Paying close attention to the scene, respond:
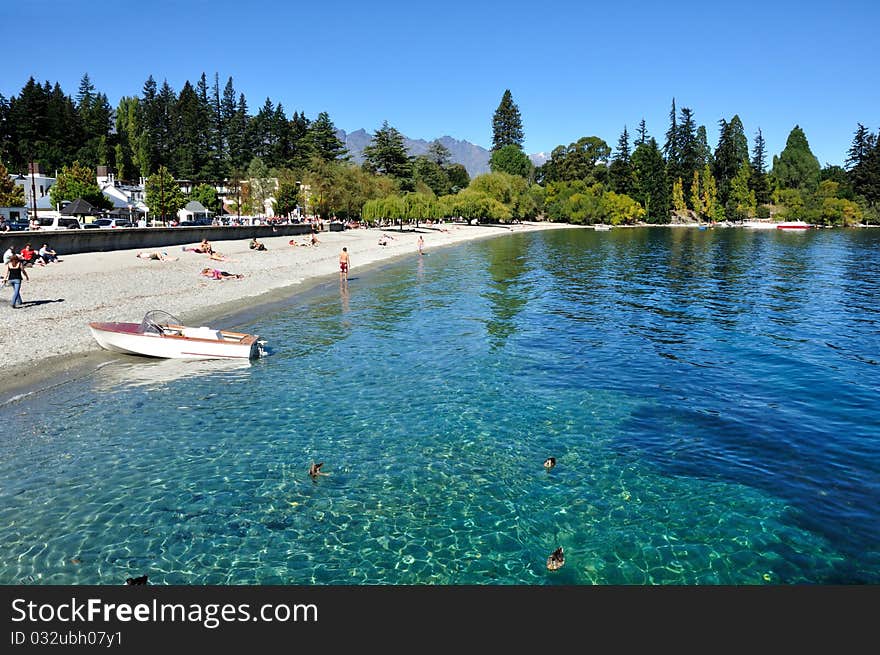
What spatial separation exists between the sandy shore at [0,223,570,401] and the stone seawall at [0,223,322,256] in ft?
4.26

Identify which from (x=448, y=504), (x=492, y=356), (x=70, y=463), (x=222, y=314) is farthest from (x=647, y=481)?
(x=222, y=314)

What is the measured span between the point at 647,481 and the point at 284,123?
149m

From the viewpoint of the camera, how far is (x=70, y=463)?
12.4m

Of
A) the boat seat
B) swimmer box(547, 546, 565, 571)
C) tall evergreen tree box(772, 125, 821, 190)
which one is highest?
tall evergreen tree box(772, 125, 821, 190)

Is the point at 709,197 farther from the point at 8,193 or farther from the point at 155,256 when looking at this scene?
the point at 8,193

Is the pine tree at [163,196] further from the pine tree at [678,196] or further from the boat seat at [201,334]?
the pine tree at [678,196]

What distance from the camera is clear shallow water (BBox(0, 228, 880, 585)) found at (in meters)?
9.21

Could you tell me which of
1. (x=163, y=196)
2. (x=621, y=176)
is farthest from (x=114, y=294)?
(x=621, y=176)

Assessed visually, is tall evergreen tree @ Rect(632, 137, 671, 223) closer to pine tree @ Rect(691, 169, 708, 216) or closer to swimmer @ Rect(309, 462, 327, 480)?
pine tree @ Rect(691, 169, 708, 216)

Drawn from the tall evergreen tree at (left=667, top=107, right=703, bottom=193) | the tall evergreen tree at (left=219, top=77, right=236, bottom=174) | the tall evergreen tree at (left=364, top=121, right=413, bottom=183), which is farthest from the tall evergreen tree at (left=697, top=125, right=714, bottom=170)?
the tall evergreen tree at (left=219, top=77, right=236, bottom=174)

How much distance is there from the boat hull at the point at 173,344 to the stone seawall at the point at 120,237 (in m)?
22.2

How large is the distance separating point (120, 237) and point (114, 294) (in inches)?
787

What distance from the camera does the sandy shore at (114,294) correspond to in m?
19.5

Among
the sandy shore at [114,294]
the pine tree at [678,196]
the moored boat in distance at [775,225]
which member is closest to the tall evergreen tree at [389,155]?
the sandy shore at [114,294]
